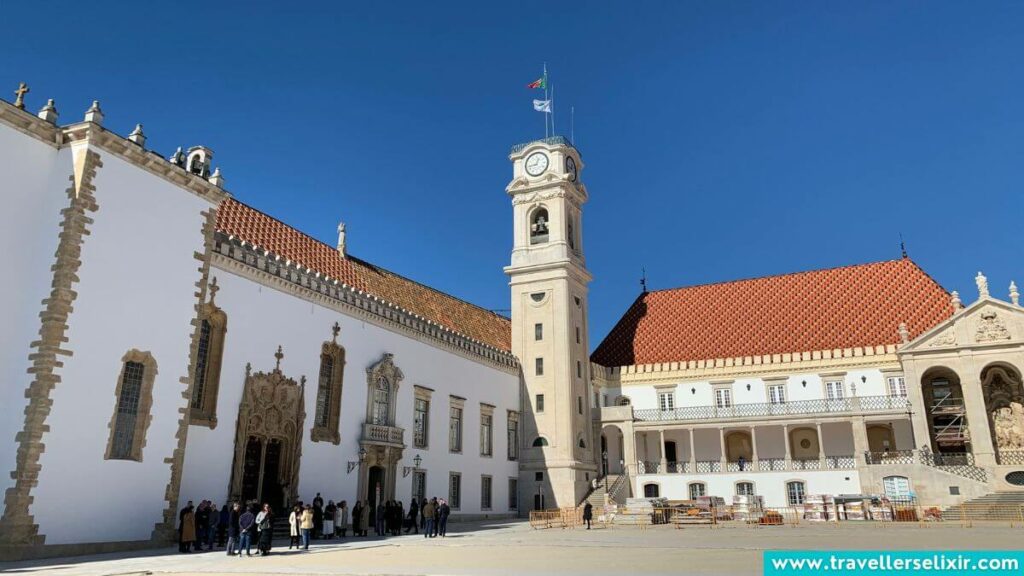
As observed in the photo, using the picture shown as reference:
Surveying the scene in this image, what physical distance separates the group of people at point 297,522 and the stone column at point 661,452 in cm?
1432

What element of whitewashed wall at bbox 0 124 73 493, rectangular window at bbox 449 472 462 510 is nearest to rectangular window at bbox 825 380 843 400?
rectangular window at bbox 449 472 462 510

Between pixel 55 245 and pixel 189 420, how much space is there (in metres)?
5.52

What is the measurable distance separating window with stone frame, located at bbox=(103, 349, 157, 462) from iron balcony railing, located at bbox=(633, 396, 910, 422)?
89.9 ft

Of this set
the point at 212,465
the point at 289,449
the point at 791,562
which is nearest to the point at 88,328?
the point at 212,465

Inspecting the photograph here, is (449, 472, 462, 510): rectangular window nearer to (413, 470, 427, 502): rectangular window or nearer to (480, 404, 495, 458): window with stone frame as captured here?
(413, 470, 427, 502): rectangular window

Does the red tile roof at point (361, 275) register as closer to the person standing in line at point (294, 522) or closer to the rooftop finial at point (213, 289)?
the rooftop finial at point (213, 289)

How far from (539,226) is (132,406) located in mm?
26419

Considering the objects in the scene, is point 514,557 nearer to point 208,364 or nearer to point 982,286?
point 208,364

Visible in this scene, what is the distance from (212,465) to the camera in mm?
20719

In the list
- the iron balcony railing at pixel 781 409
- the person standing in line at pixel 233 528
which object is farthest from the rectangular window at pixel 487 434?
the person standing in line at pixel 233 528

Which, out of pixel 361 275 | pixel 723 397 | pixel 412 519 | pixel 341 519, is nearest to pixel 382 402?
pixel 412 519

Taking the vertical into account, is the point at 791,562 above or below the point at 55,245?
below

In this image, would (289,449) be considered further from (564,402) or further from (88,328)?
(564,402)

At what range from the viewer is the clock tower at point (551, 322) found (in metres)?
37.5
